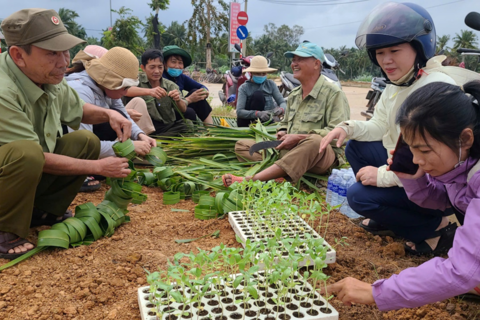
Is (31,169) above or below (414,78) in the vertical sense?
below

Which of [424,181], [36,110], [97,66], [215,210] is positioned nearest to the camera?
[424,181]

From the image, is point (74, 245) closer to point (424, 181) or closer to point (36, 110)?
point (36, 110)

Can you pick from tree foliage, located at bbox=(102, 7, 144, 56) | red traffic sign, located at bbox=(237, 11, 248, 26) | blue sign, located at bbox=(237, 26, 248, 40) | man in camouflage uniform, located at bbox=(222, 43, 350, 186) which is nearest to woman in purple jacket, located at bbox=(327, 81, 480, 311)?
man in camouflage uniform, located at bbox=(222, 43, 350, 186)

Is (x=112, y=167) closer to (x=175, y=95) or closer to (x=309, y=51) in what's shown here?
(x=309, y=51)

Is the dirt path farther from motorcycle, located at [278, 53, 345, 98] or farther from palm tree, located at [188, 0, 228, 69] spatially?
palm tree, located at [188, 0, 228, 69]

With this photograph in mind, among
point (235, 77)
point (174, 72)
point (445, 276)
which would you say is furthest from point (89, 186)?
point (235, 77)

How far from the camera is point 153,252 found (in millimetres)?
2168

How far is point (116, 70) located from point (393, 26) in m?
2.10

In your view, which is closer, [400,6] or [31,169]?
[31,169]

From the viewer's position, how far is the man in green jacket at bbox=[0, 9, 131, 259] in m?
1.92

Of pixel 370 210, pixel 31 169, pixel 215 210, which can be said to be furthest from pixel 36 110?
pixel 370 210

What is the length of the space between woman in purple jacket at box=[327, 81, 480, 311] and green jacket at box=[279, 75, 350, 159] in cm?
187

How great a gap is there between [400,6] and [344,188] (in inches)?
51.1

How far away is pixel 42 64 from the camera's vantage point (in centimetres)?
204
